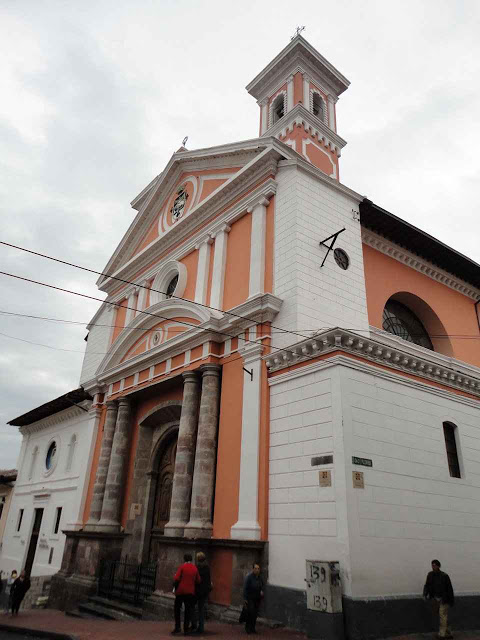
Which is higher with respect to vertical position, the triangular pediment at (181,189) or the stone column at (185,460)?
the triangular pediment at (181,189)

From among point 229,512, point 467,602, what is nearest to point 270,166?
point 229,512

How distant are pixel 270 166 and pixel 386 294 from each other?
5.11 meters

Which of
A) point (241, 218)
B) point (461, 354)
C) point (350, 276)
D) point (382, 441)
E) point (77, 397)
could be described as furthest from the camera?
point (77, 397)

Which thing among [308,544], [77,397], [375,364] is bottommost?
[308,544]

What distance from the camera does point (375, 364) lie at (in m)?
10.6

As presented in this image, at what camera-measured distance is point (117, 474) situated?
15.8m

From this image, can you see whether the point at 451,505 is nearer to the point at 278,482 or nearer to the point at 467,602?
the point at 467,602

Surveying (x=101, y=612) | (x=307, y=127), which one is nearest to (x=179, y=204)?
(x=307, y=127)

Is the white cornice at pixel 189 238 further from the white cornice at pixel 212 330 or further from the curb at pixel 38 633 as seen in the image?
the curb at pixel 38 633

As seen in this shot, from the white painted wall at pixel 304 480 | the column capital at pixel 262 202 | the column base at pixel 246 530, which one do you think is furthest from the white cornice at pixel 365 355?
the column capital at pixel 262 202

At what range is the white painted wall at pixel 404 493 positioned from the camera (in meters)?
8.91

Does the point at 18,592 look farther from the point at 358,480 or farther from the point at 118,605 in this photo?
the point at 358,480

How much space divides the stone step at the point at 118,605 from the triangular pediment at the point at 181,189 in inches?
445

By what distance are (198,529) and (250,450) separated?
2.18 meters
